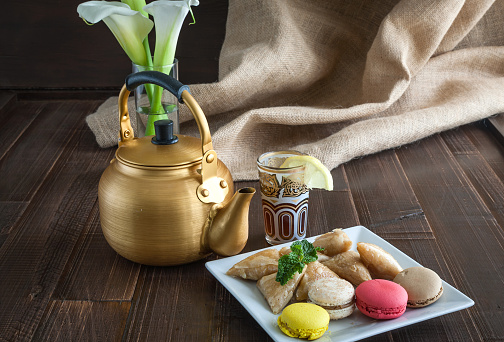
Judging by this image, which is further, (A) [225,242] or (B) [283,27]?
(B) [283,27]

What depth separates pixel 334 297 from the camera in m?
0.68

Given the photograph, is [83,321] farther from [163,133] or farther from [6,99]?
[6,99]

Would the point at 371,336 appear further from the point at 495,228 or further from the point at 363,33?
the point at 363,33

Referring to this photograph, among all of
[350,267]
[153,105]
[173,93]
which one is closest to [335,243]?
[350,267]

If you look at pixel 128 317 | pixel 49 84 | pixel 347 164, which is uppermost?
pixel 128 317

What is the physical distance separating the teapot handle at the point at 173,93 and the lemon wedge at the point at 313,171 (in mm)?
152

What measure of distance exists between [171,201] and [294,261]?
0.18 m

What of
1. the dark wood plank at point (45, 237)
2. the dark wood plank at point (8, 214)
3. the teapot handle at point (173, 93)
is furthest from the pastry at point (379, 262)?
the dark wood plank at point (8, 214)

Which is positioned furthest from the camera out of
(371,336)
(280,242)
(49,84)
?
(49,84)

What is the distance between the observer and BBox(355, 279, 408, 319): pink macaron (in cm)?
67

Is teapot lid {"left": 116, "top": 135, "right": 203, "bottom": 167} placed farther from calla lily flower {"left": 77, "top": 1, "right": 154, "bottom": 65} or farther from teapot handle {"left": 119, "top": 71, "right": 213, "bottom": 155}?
calla lily flower {"left": 77, "top": 1, "right": 154, "bottom": 65}

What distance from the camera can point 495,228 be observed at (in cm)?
96

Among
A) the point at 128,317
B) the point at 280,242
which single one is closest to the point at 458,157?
the point at 280,242

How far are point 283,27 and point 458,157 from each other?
19.0 inches
